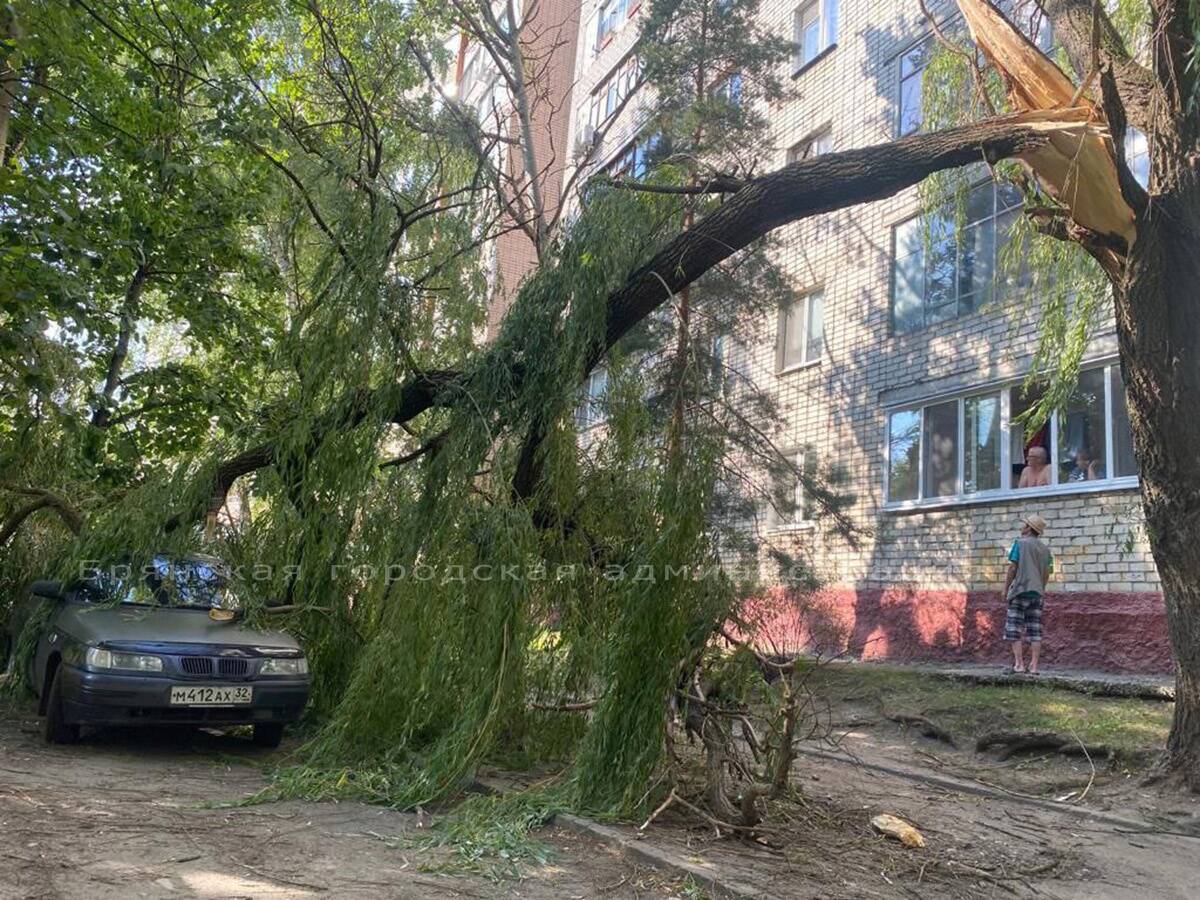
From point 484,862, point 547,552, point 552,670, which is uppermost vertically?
point 547,552

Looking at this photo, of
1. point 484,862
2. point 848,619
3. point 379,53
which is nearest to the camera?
point 484,862

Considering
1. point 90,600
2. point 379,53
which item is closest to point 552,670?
point 90,600

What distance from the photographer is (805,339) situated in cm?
1581

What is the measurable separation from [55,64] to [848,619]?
1160cm

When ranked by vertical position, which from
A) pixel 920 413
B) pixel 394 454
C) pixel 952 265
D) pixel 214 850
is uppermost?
pixel 952 265

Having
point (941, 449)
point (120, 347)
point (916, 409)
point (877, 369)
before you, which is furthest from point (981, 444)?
point (120, 347)

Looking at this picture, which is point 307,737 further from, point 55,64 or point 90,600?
point 55,64

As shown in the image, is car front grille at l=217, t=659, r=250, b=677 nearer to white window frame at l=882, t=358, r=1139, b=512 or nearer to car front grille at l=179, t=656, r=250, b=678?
car front grille at l=179, t=656, r=250, b=678

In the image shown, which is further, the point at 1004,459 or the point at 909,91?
the point at 909,91

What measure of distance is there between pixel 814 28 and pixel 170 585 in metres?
15.4

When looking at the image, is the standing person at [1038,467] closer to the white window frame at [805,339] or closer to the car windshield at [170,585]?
the white window frame at [805,339]

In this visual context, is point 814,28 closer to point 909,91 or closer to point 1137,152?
point 909,91

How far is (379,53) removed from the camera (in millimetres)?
12555

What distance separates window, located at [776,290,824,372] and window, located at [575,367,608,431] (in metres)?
9.49
